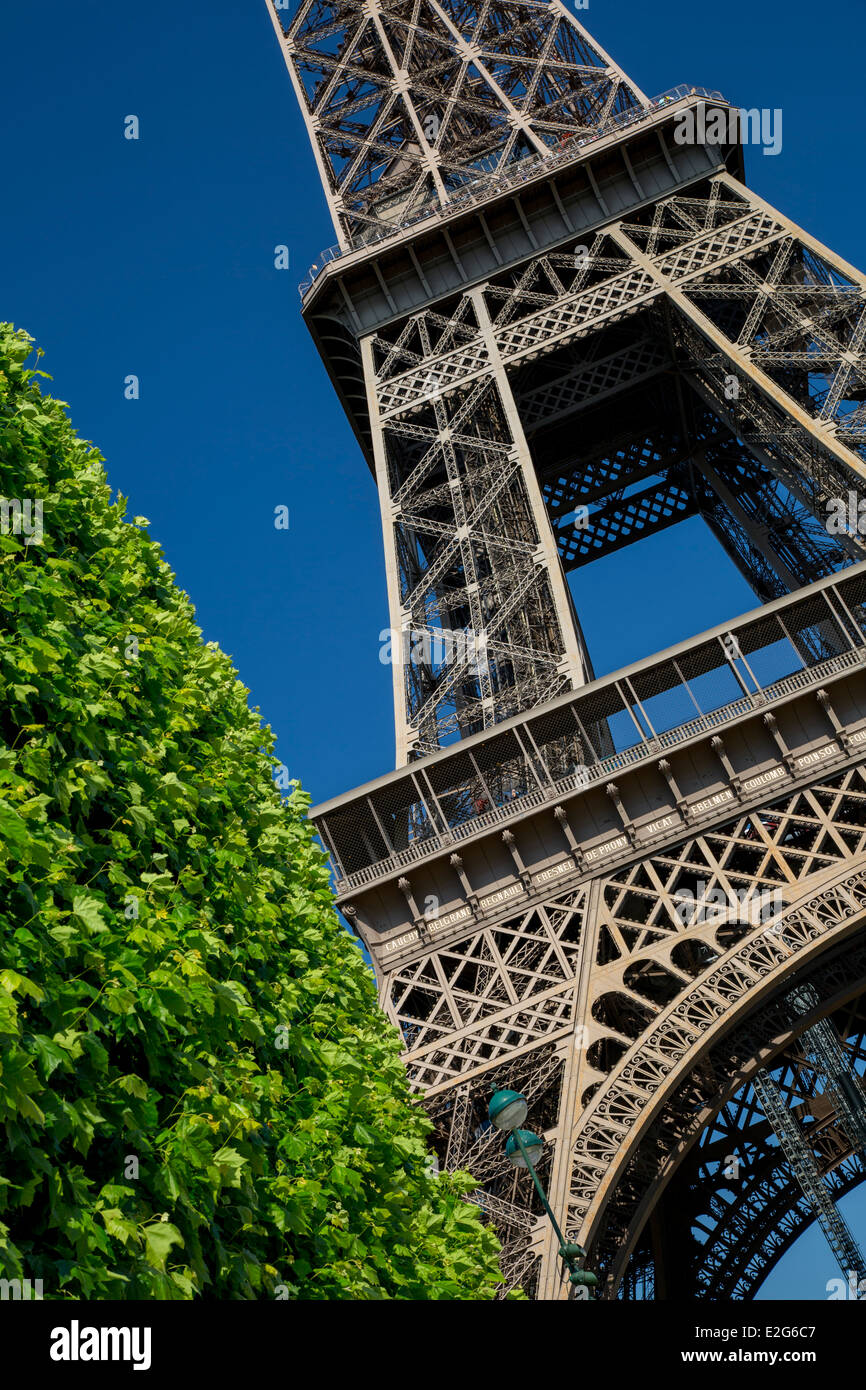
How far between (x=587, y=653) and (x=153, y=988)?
2852cm

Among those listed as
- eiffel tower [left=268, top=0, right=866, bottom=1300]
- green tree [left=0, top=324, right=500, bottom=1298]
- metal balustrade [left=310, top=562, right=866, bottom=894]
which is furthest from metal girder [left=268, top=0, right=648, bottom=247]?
green tree [left=0, top=324, right=500, bottom=1298]

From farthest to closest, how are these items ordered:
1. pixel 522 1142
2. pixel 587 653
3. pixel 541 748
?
1. pixel 587 653
2. pixel 541 748
3. pixel 522 1142

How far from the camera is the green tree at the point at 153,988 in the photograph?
23.4 feet

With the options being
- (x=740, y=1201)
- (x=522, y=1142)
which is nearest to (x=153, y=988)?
(x=522, y=1142)

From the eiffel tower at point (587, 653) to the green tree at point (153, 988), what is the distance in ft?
17.5

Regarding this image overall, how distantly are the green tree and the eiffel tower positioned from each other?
5346 mm

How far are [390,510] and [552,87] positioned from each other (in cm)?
1579

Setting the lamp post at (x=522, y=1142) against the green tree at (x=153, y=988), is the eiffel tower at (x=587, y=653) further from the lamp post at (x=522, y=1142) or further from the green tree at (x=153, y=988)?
the green tree at (x=153, y=988)

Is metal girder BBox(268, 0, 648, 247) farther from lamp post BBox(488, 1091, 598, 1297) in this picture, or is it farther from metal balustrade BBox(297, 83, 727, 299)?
lamp post BBox(488, 1091, 598, 1297)

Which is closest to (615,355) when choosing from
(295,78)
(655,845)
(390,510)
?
(390,510)

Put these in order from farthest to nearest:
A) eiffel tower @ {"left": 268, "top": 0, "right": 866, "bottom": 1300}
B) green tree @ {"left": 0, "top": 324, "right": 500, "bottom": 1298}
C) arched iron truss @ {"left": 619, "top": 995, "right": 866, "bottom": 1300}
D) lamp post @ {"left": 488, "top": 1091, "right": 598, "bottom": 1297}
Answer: arched iron truss @ {"left": 619, "top": 995, "right": 866, "bottom": 1300} < eiffel tower @ {"left": 268, "top": 0, "right": 866, "bottom": 1300} < lamp post @ {"left": 488, "top": 1091, "right": 598, "bottom": 1297} < green tree @ {"left": 0, "top": 324, "right": 500, "bottom": 1298}

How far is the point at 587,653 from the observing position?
35.7 meters

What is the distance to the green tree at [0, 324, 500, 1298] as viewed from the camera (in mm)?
7145

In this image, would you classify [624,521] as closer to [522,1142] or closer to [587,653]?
[587,653]
